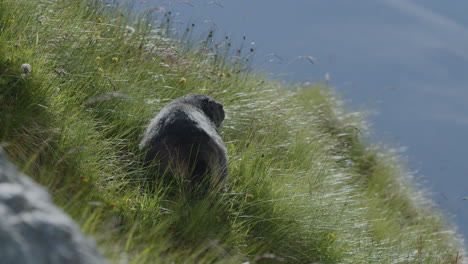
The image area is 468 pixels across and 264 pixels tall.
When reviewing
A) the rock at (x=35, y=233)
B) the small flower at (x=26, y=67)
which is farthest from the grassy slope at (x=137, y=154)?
the rock at (x=35, y=233)

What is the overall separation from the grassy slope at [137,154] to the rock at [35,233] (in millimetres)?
1014

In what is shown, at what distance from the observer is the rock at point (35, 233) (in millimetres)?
2312

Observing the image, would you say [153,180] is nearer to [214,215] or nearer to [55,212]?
[214,215]

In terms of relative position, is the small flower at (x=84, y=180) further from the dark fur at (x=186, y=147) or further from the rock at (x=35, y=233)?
the rock at (x=35, y=233)

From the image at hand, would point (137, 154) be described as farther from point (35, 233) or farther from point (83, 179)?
point (35, 233)

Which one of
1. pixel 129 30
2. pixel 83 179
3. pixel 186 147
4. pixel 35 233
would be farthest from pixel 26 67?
pixel 35 233

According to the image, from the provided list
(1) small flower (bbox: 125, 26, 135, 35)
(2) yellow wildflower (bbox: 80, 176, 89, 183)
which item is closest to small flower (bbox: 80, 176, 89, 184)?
(2) yellow wildflower (bbox: 80, 176, 89, 183)

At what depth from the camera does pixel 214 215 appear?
5.52 meters

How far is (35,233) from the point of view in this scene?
94.7 inches

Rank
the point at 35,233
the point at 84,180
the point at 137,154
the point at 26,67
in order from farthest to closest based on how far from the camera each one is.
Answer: the point at 137,154 < the point at 26,67 < the point at 84,180 < the point at 35,233

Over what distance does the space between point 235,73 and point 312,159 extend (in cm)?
203

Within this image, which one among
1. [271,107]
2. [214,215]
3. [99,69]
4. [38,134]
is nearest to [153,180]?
[214,215]

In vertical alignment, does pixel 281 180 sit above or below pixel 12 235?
below

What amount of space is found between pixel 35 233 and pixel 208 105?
12.8ft
